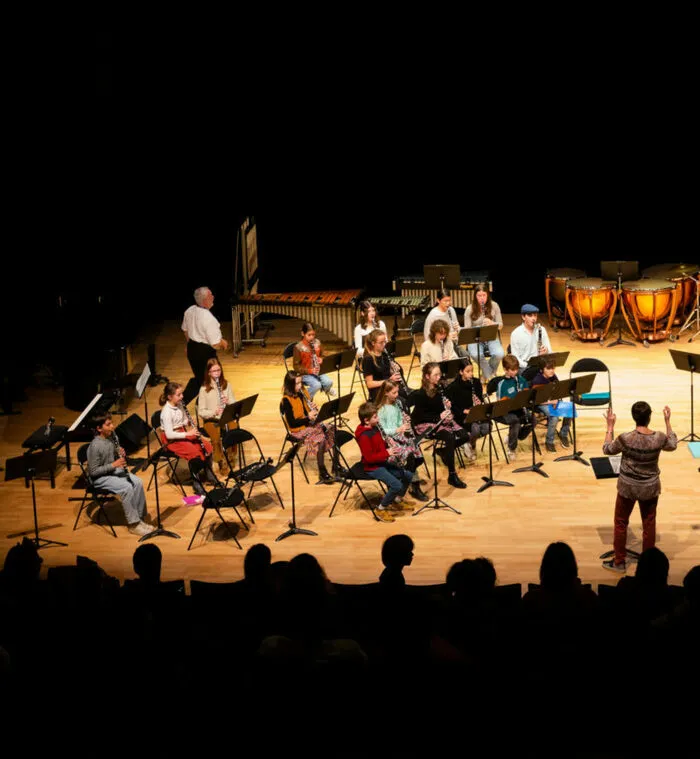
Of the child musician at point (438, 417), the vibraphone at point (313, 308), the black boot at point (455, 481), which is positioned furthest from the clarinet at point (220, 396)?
the vibraphone at point (313, 308)

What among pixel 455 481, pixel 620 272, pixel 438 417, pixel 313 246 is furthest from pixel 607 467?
pixel 313 246

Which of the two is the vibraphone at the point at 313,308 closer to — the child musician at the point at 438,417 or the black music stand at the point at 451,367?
the black music stand at the point at 451,367

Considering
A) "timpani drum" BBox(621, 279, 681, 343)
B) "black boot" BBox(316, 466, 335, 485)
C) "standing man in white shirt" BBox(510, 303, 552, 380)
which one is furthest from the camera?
"timpani drum" BBox(621, 279, 681, 343)

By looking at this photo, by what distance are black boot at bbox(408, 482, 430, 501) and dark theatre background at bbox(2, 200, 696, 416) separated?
8475mm

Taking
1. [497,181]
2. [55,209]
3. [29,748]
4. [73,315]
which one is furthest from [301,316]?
[29,748]

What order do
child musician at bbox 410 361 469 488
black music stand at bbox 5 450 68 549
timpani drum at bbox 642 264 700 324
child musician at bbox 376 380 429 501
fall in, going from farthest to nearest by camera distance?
timpani drum at bbox 642 264 700 324 → child musician at bbox 410 361 469 488 → child musician at bbox 376 380 429 501 → black music stand at bbox 5 450 68 549

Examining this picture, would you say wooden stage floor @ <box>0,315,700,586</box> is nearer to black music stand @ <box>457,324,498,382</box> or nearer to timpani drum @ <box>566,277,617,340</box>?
black music stand @ <box>457,324,498,382</box>

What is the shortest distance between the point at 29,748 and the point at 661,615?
308 centimetres

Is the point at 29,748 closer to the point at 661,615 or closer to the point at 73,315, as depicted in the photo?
the point at 661,615

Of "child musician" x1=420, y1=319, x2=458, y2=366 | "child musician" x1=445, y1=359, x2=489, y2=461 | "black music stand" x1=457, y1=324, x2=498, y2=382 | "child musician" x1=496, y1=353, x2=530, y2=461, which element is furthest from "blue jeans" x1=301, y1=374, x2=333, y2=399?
"child musician" x1=496, y1=353, x2=530, y2=461

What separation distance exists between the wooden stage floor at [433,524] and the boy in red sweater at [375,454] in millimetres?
296

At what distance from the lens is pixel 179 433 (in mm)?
9523

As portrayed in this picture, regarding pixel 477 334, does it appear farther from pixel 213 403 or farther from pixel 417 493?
pixel 213 403

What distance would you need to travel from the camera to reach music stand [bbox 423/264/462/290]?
15.1 m
